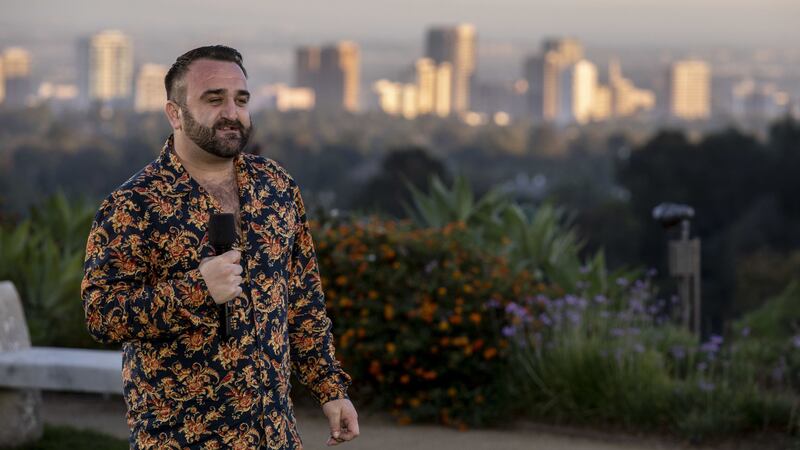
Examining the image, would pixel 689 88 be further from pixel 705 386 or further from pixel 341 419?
pixel 341 419

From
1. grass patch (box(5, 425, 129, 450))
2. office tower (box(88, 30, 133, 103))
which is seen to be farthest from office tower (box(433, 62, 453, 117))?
grass patch (box(5, 425, 129, 450))

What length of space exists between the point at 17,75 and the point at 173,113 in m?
145

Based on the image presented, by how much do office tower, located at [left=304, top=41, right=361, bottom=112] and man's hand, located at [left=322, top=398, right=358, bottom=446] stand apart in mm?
162037

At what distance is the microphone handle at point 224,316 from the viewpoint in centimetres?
288

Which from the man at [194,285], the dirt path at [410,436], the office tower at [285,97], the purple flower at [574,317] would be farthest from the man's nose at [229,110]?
the office tower at [285,97]

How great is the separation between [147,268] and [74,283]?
692 centimetres

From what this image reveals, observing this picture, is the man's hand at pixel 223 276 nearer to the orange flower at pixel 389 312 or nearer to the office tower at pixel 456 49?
the orange flower at pixel 389 312

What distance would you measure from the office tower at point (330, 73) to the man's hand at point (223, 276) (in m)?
162

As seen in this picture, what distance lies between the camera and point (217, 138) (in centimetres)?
300

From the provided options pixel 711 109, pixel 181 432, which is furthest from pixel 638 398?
pixel 711 109

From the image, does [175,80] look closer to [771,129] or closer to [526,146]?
[771,129]

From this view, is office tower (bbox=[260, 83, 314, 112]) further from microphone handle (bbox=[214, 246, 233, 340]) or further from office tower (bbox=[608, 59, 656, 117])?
microphone handle (bbox=[214, 246, 233, 340])

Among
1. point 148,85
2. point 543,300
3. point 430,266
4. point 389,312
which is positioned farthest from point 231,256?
point 148,85

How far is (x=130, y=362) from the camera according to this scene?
3053 millimetres
